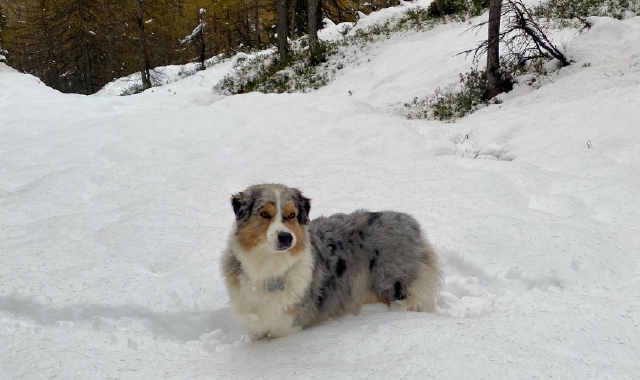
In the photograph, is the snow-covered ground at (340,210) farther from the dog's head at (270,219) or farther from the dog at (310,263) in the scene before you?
the dog's head at (270,219)

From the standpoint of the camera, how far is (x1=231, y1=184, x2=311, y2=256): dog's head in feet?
12.8

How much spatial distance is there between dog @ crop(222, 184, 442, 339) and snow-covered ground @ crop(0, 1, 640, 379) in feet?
0.74

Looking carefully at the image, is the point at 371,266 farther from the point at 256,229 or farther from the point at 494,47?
the point at 494,47

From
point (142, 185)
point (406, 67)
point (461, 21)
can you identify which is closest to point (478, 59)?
point (406, 67)

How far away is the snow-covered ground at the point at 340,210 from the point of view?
3631mm

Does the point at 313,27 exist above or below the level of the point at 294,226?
above

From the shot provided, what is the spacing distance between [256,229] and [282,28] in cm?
1955

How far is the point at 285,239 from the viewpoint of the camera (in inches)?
151

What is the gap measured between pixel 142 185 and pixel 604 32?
13309 millimetres

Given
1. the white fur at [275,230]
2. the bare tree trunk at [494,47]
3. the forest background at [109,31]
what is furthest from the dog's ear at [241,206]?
the forest background at [109,31]

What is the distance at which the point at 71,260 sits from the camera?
530cm

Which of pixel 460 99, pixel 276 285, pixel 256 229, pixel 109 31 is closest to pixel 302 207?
pixel 256 229

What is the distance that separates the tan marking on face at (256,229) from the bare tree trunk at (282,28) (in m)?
19.1

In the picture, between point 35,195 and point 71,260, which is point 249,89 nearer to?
point 35,195
